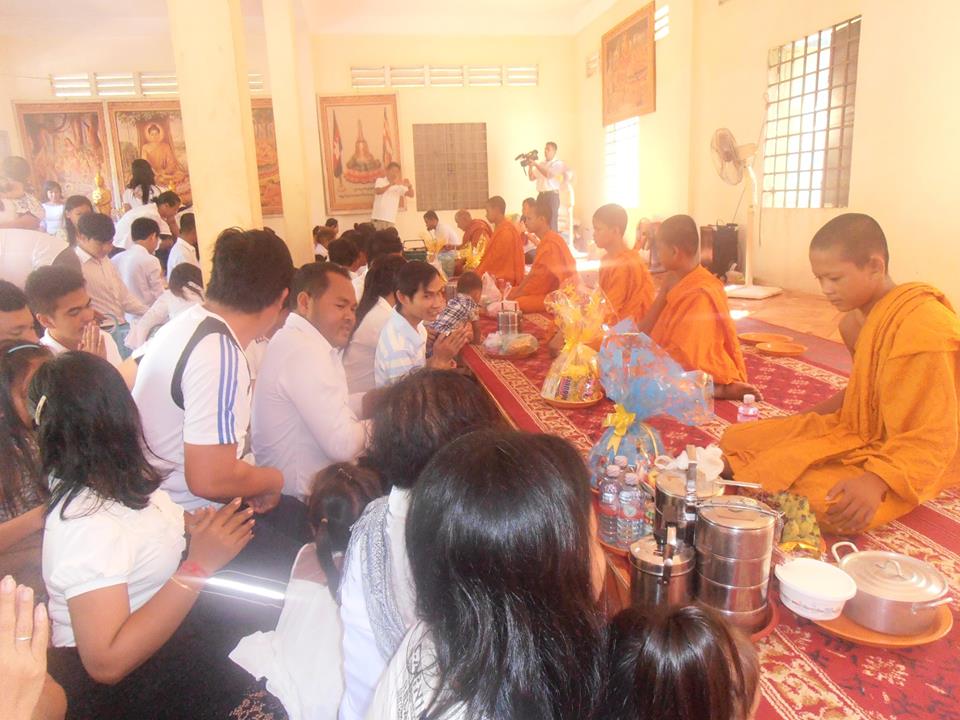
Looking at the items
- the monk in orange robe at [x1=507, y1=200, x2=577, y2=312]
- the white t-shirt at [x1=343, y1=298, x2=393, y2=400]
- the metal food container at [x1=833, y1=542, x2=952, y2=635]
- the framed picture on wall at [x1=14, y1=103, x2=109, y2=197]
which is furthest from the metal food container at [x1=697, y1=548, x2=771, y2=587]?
the framed picture on wall at [x1=14, y1=103, x2=109, y2=197]

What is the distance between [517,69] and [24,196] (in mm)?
10786

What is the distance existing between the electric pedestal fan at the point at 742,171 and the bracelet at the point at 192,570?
7.32 metres

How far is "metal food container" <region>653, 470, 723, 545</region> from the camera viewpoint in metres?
1.33

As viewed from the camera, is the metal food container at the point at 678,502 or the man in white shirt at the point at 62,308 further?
the man in white shirt at the point at 62,308

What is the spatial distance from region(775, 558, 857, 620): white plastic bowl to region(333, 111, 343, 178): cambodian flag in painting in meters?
13.9

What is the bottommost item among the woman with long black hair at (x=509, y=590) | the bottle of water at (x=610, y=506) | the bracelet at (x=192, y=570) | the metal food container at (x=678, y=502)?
the bracelet at (x=192, y=570)

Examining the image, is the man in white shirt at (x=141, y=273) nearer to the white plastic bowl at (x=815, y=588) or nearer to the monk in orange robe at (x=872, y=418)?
the monk in orange robe at (x=872, y=418)

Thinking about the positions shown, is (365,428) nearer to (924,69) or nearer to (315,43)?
(924,69)

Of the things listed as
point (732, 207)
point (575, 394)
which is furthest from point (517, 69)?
point (575, 394)

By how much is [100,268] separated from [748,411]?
440cm

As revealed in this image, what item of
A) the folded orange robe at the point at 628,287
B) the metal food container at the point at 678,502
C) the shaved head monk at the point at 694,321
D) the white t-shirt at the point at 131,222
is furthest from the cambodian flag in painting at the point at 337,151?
the metal food container at the point at 678,502

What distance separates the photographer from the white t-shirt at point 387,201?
13.0 m

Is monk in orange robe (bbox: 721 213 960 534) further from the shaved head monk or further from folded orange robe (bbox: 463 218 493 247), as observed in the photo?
folded orange robe (bbox: 463 218 493 247)

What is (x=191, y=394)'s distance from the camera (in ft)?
6.52
